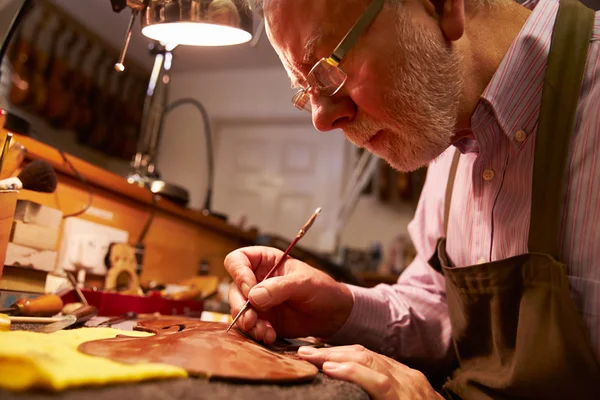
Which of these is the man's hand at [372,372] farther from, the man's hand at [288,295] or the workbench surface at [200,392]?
the man's hand at [288,295]

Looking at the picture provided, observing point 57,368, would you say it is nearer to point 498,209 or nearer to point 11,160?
→ point 11,160

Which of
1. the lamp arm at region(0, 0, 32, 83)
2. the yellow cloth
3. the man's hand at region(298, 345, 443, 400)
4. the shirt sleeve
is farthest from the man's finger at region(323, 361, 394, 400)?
the lamp arm at region(0, 0, 32, 83)

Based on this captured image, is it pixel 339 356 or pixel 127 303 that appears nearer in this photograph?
pixel 339 356

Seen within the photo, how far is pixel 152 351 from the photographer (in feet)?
1.99

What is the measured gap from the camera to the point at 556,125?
0.94 m

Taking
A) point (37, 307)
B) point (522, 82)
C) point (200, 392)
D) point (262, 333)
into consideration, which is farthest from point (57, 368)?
point (522, 82)

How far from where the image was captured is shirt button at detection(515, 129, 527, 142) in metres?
1.02

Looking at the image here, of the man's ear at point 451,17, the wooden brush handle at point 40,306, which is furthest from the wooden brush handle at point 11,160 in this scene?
the man's ear at point 451,17

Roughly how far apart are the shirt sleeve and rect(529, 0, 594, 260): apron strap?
42cm

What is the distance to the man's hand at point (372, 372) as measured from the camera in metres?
0.68

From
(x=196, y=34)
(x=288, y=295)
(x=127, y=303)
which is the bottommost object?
(x=127, y=303)

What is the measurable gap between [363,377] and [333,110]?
0.58 metres

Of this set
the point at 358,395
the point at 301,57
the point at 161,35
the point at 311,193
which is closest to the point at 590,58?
the point at 301,57

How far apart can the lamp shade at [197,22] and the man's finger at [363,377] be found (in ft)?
2.53
